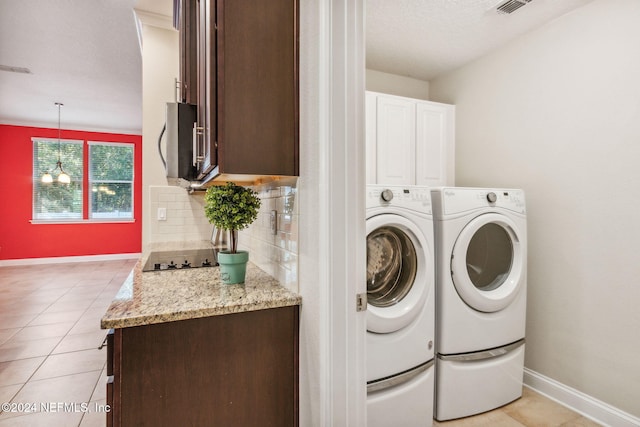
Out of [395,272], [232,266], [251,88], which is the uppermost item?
[251,88]

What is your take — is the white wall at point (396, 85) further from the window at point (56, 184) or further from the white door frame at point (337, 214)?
the window at point (56, 184)

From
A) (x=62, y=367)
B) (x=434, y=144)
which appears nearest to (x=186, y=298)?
(x=62, y=367)

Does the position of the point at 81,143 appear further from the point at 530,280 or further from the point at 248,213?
the point at 530,280

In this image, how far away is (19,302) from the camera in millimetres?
3900

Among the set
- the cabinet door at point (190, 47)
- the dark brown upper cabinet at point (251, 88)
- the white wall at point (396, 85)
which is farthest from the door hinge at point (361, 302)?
the white wall at point (396, 85)

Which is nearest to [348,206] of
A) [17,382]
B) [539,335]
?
[539,335]

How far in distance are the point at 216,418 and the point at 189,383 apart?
15cm

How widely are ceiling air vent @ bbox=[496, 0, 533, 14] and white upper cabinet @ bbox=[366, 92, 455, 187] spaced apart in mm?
845

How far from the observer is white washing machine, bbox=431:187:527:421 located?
197 cm

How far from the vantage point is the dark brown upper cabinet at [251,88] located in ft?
3.61

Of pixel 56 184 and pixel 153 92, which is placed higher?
pixel 153 92

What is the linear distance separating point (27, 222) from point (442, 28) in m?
7.23

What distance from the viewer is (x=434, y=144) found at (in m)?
2.95

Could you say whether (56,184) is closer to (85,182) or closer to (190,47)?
(85,182)
